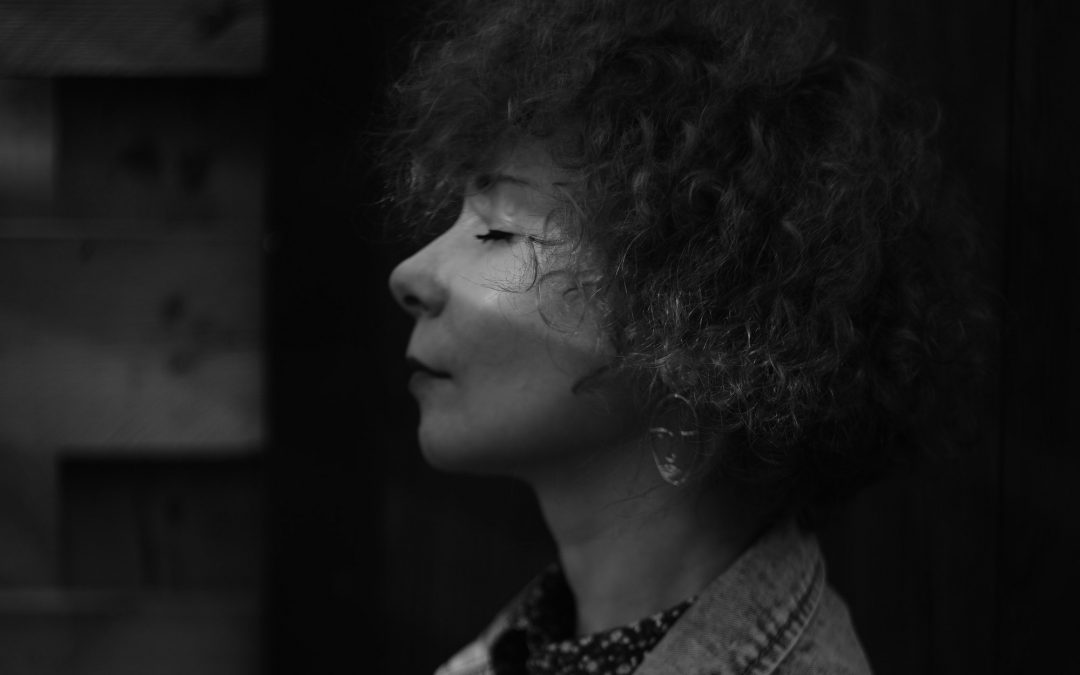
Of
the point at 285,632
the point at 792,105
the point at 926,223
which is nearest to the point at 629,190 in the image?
the point at 792,105

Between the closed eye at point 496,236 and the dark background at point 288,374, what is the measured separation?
0.38m

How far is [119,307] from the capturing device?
1.41 meters

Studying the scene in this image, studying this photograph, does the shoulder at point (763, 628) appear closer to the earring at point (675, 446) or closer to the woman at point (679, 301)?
the woman at point (679, 301)

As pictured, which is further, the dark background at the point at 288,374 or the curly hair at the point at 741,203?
the dark background at the point at 288,374

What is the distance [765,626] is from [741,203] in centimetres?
40

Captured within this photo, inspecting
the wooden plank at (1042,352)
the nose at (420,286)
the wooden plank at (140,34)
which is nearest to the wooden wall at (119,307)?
the wooden plank at (140,34)

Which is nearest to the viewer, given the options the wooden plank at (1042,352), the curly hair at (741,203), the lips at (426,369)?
the curly hair at (741,203)

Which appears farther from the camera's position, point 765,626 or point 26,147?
point 26,147

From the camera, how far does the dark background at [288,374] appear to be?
1.37 m

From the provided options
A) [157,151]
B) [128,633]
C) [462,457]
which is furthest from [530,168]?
[128,633]

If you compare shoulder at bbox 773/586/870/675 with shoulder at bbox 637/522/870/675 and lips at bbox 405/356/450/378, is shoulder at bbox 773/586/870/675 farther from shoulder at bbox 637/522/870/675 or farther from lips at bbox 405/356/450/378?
lips at bbox 405/356/450/378

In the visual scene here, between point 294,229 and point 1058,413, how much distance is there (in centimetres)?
104

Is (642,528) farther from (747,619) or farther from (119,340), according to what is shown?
(119,340)

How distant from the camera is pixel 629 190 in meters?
0.93
